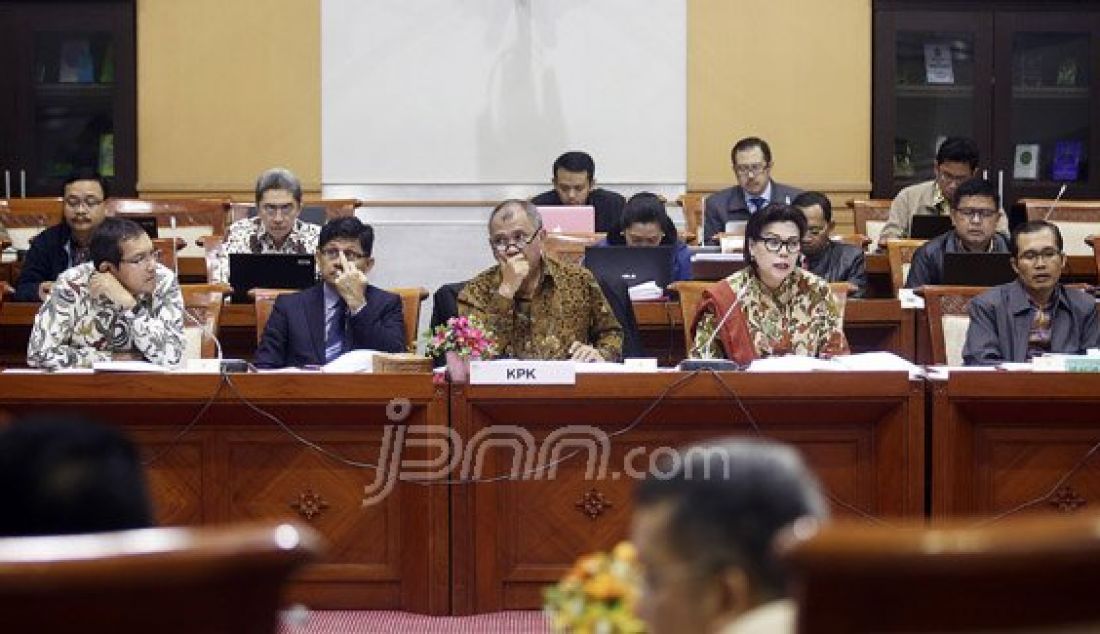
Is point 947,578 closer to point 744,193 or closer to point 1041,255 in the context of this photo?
point 1041,255

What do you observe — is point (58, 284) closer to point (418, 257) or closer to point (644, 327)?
point (644, 327)

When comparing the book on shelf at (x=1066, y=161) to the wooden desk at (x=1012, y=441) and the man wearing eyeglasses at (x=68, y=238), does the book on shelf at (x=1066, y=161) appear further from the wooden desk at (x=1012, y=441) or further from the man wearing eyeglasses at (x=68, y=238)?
the wooden desk at (x=1012, y=441)

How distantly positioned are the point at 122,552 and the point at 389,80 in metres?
9.05

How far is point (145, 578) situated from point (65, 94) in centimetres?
960

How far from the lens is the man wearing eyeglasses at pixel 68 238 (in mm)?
7824

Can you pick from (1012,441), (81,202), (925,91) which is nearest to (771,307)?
(1012,441)

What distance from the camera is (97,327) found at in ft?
18.9

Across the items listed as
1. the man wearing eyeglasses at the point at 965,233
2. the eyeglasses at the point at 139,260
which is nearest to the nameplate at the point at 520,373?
the eyeglasses at the point at 139,260

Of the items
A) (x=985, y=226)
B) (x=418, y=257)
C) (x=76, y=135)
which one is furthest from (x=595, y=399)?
(x=76, y=135)

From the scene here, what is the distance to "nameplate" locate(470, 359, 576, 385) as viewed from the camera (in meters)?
5.06

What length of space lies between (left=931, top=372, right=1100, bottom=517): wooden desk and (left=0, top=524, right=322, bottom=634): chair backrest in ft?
12.7

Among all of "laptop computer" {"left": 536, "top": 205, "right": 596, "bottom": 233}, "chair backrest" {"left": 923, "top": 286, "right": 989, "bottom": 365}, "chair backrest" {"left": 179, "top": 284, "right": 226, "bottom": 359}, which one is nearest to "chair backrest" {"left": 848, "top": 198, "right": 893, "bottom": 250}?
"laptop computer" {"left": 536, "top": 205, "right": 596, "bottom": 233}

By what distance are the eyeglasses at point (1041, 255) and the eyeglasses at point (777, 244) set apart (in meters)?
0.75

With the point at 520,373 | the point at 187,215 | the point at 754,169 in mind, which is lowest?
the point at 520,373
